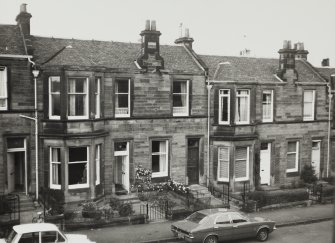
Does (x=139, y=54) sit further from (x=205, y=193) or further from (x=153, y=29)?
(x=205, y=193)

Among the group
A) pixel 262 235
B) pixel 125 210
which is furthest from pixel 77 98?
pixel 262 235

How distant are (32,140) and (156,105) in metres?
7.20

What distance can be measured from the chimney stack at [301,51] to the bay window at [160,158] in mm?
14360

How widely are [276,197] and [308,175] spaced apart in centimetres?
590

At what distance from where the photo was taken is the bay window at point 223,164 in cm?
2525

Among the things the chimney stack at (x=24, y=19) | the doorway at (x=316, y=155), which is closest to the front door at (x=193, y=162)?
the doorway at (x=316, y=155)

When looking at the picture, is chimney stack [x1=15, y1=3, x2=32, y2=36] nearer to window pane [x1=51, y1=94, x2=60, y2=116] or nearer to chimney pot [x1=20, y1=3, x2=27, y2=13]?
Answer: chimney pot [x1=20, y1=3, x2=27, y2=13]

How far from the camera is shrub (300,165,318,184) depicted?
90.8 feet

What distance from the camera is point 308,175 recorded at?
2767 centimetres

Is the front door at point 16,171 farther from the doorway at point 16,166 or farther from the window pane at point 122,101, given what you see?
the window pane at point 122,101

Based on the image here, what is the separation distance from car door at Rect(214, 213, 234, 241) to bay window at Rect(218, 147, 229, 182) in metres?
8.52

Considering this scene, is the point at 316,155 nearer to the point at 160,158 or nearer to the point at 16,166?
the point at 160,158

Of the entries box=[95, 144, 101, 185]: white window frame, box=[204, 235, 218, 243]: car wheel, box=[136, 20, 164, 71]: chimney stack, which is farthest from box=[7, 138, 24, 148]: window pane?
box=[204, 235, 218, 243]: car wheel

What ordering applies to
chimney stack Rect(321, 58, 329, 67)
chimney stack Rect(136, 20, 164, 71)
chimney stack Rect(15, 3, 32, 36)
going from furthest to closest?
chimney stack Rect(321, 58, 329, 67)
chimney stack Rect(136, 20, 164, 71)
chimney stack Rect(15, 3, 32, 36)
